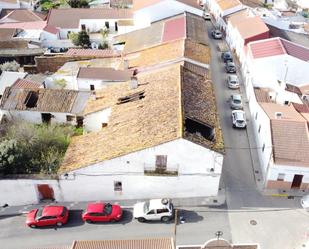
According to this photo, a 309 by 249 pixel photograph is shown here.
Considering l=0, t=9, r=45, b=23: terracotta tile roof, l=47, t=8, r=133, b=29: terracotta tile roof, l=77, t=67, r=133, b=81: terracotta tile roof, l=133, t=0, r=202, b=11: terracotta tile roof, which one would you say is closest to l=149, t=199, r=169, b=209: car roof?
l=77, t=67, r=133, b=81: terracotta tile roof

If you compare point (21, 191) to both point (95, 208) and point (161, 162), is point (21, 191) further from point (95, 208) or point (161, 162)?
point (161, 162)

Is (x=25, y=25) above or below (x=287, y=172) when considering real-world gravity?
above

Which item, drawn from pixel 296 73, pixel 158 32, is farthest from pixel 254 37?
pixel 158 32

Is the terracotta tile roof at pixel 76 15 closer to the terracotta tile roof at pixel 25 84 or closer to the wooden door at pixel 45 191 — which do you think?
the terracotta tile roof at pixel 25 84

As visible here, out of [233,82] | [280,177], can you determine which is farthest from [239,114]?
[280,177]

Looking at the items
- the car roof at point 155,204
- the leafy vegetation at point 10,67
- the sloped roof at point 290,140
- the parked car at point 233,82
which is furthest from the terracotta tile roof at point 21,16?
the car roof at point 155,204

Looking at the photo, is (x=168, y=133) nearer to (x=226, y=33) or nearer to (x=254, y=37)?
(x=254, y=37)
